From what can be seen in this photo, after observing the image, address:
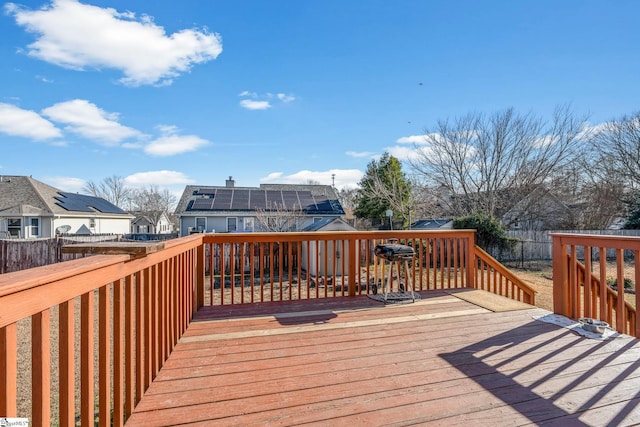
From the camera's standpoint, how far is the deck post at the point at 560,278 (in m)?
3.25

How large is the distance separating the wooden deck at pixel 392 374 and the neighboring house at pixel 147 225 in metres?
29.2

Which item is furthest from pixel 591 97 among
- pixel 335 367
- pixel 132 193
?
pixel 132 193

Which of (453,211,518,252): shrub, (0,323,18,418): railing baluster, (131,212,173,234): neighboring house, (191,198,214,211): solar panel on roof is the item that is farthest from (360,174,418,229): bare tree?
(131,212,173,234): neighboring house

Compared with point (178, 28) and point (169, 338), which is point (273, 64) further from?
point (169, 338)

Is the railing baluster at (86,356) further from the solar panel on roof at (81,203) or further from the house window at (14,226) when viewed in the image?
the solar panel on roof at (81,203)

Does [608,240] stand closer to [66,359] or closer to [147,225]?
[66,359]

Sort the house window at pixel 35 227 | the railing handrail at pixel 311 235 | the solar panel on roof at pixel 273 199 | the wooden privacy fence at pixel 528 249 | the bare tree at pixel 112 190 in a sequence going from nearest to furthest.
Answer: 1. the railing handrail at pixel 311 235
2. the wooden privacy fence at pixel 528 249
3. the house window at pixel 35 227
4. the solar panel on roof at pixel 273 199
5. the bare tree at pixel 112 190

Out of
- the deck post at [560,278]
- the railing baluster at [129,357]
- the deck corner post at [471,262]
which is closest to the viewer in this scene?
the railing baluster at [129,357]

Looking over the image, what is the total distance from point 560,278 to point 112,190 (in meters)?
37.1

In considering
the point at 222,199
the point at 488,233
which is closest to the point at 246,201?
the point at 222,199

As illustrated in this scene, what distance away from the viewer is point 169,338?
243 cm

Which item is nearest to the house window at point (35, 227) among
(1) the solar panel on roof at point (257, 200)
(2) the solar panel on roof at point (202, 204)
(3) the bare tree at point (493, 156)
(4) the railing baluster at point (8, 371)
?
(2) the solar panel on roof at point (202, 204)

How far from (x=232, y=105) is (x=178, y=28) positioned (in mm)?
4715

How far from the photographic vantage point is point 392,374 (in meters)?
2.12
